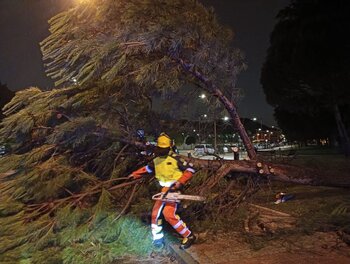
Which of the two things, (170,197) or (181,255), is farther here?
(170,197)

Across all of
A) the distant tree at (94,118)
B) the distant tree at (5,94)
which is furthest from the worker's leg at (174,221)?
the distant tree at (5,94)

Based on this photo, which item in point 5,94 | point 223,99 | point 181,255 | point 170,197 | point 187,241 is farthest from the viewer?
point 5,94

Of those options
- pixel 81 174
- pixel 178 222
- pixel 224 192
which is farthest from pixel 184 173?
pixel 81 174

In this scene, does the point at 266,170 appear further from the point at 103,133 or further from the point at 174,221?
the point at 103,133

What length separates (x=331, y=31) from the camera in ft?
56.3

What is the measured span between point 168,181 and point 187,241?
35.0 inches

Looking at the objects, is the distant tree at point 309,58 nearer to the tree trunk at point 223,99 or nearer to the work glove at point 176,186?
the tree trunk at point 223,99

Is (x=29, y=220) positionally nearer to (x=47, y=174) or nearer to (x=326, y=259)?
(x=47, y=174)

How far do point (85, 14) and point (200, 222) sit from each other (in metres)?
3.84

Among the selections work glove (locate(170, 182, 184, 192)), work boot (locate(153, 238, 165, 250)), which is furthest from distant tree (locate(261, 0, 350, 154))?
work boot (locate(153, 238, 165, 250))

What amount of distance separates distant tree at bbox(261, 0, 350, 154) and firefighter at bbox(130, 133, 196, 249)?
521 inches

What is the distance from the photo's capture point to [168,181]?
6156mm

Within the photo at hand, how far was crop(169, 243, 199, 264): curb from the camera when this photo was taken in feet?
17.6

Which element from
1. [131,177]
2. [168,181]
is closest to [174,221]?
[168,181]
